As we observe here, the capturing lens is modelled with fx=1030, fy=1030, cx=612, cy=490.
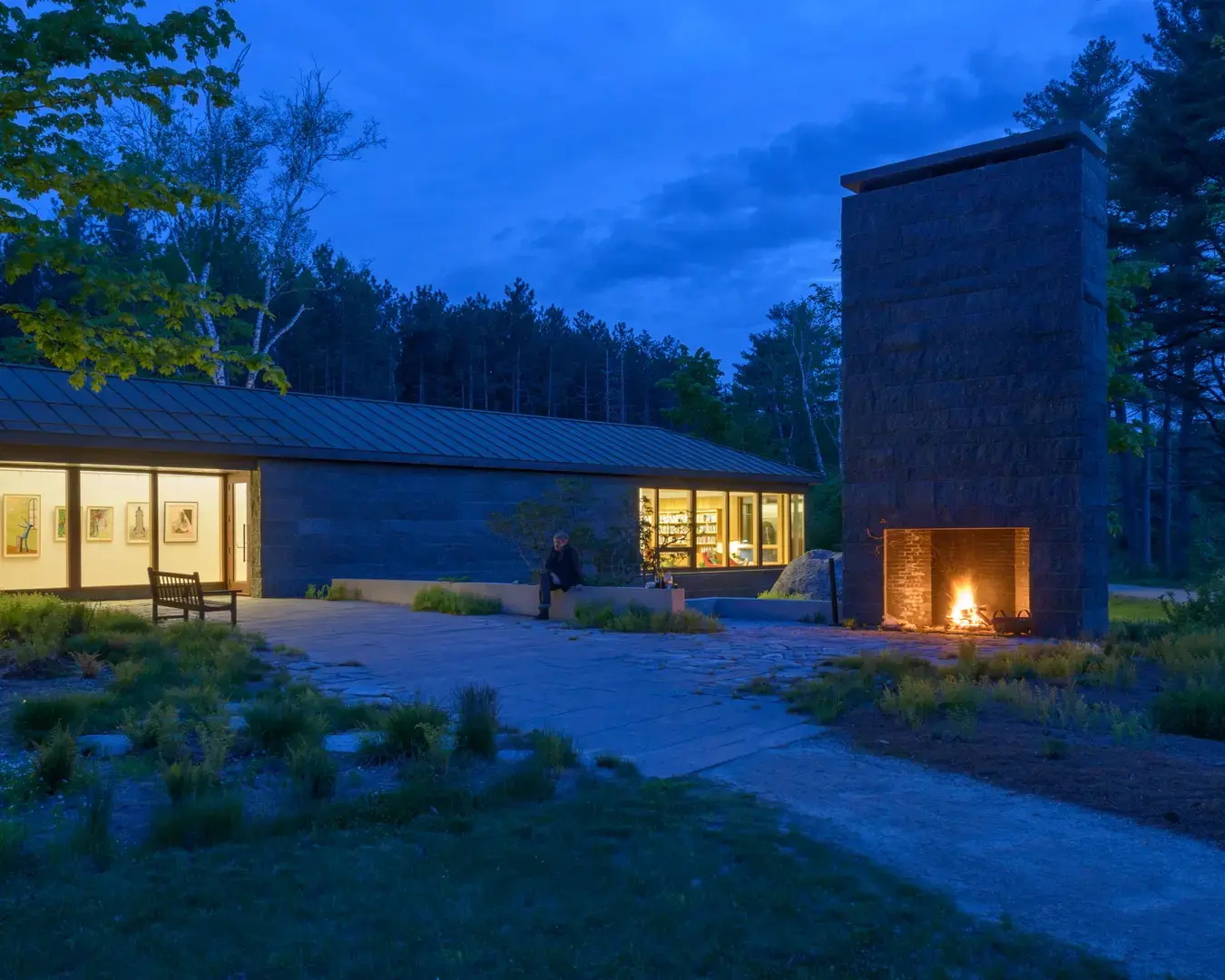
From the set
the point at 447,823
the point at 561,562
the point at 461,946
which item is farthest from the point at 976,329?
the point at 461,946

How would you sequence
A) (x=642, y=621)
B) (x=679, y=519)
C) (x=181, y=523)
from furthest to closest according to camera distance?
(x=679, y=519) < (x=181, y=523) < (x=642, y=621)

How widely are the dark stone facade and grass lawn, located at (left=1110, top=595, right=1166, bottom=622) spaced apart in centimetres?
477

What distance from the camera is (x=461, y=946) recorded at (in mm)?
3572

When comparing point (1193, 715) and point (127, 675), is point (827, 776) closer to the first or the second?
point (1193, 715)

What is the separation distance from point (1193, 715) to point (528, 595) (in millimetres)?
10085

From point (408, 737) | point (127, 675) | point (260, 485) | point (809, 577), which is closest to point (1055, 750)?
point (408, 737)

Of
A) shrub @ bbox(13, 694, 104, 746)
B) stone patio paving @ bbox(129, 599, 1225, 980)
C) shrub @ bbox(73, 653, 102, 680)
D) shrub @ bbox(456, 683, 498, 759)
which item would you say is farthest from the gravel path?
shrub @ bbox(73, 653, 102, 680)

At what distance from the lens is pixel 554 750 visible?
6.04 meters

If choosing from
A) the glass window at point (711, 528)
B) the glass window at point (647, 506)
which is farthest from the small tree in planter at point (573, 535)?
the glass window at point (711, 528)

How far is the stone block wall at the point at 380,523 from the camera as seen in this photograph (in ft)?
62.8

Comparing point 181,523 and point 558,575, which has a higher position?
point 181,523

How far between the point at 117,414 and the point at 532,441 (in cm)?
931

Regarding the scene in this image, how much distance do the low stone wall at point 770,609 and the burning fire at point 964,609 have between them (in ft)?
6.74

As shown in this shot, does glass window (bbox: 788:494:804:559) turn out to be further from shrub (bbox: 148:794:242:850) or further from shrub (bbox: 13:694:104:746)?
shrub (bbox: 148:794:242:850)
